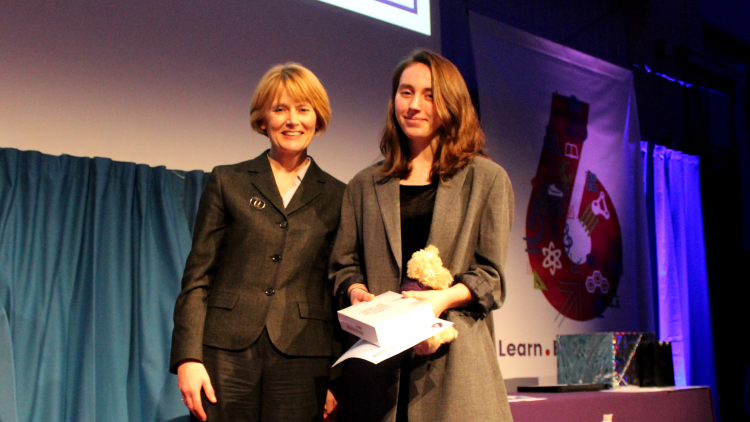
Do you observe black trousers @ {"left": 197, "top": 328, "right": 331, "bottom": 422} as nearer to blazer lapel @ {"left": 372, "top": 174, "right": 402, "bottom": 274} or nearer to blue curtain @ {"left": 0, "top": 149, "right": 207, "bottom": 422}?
blazer lapel @ {"left": 372, "top": 174, "right": 402, "bottom": 274}

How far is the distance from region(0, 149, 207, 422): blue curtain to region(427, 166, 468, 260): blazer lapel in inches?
71.5

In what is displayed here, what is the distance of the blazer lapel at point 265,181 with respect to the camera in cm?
169

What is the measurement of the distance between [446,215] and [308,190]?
17.6 inches

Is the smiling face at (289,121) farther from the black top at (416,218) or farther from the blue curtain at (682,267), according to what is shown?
the blue curtain at (682,267)

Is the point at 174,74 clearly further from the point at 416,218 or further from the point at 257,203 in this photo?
the point at 416,218

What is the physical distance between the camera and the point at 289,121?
67.9 inches

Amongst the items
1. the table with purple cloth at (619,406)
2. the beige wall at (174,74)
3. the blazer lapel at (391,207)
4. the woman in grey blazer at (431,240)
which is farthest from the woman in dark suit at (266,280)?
the beige wall at (174,74)

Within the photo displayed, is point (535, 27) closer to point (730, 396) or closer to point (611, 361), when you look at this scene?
point (611, 361)

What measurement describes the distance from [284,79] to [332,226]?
43cm

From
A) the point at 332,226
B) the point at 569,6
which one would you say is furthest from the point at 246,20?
the point at 569,6

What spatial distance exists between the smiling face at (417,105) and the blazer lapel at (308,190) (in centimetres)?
32

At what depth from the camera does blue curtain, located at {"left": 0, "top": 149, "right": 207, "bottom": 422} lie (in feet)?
8.30

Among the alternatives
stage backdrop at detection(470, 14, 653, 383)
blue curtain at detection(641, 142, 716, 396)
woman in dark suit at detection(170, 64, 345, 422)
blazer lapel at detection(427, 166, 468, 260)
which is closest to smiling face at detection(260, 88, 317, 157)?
woman in dark suit at detection(170, 64, 345, 422)

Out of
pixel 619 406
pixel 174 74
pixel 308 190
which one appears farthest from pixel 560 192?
pixel 308 190
